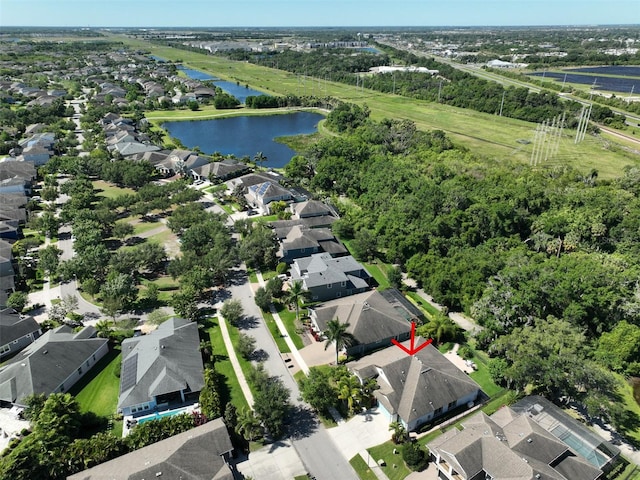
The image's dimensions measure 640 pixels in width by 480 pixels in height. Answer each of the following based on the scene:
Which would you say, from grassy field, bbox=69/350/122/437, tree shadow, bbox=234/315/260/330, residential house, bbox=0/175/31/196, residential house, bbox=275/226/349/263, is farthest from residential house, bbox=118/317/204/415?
residential house, bbox=0/175/31/196

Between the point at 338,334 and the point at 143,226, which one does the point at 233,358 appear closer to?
the point at 338,334

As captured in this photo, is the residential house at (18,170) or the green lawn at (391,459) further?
the residential house at (18,170)

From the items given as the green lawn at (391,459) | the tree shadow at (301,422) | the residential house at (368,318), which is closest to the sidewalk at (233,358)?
the tree shadow at (301,422)

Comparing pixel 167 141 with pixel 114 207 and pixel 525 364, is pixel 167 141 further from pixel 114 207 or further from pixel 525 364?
pixel 525 364

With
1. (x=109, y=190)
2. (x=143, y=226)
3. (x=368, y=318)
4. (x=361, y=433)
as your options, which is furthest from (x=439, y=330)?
(x=109, y=190)

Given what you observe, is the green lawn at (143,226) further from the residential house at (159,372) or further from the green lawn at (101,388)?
the residential house at (159,372)

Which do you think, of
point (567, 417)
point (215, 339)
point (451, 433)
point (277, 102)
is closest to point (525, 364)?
point (567, 417)
